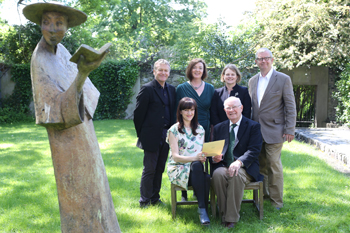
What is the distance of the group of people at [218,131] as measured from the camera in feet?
12.4

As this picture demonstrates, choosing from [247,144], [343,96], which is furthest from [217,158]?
[343,96]

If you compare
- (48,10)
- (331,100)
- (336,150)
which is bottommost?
(336,150)

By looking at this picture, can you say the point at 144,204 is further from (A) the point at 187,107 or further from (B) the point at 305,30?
(B) the point at 305,30

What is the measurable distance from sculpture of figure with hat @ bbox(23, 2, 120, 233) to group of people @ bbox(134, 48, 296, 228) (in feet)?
6.19

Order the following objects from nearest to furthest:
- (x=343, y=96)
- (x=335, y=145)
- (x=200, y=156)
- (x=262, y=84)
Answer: (x=200, y=156) → (x=262, y=84) → (x=335, y=145) → (x=343, y=96)

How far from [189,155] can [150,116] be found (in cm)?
77

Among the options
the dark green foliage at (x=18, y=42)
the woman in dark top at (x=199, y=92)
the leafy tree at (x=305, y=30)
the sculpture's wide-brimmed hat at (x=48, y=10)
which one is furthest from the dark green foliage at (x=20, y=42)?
the sculpture's wide-brimmed hat at (x=48, y=10)

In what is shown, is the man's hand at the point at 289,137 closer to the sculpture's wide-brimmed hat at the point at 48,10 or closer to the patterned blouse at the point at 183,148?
the patterned blouse at the point at 183,148

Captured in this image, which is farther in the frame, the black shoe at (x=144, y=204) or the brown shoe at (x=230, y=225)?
the black shoe at (x=144, y=204)

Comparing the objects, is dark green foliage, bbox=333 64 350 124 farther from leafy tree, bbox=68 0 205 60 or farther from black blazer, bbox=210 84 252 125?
leafy tree, bbox=68 0 205 60

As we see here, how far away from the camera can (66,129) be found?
1.90 metres

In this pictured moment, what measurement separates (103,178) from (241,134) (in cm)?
238

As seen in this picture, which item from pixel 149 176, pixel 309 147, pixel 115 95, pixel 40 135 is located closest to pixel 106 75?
pixel 115 95

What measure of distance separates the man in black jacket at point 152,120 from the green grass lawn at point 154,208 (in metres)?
0.41
